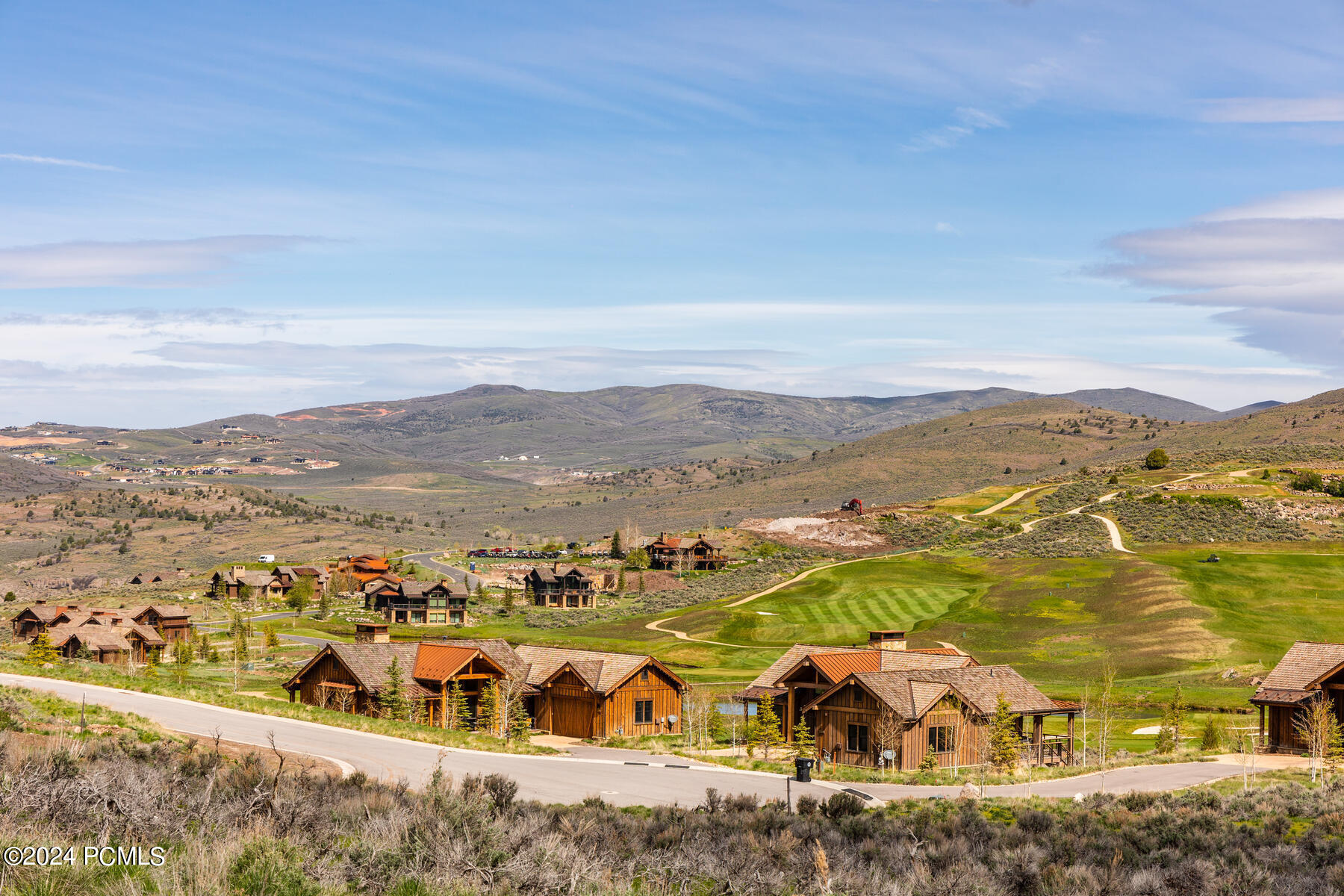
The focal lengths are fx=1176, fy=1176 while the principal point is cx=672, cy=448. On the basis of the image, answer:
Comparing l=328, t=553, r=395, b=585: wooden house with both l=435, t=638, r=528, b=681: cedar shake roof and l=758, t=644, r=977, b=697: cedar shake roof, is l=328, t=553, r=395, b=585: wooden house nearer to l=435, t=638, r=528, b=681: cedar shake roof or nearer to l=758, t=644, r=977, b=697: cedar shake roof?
l=435, t=638, r=528, b=681: cedar shake roof

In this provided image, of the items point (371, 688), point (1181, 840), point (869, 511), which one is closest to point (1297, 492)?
point (869, 511)

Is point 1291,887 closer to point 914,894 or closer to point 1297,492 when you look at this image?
point 914,894

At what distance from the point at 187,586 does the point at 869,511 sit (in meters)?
84.0

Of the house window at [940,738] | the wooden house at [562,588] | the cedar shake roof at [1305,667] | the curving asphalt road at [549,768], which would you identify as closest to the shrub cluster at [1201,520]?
the wooden house at [562,588]

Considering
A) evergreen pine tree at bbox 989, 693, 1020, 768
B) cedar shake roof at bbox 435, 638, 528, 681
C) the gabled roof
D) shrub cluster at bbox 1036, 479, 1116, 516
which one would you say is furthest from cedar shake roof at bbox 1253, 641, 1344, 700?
shrub cluster at bbox 1036, 479, 1116, 516

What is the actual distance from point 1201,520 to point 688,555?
56.2 metres

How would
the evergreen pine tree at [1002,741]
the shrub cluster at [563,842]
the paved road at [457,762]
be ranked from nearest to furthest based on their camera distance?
1. the shrub cluster at [563,842]
2. the paved road at [457,762]
3. the evergreen pine tree at [1002,741]

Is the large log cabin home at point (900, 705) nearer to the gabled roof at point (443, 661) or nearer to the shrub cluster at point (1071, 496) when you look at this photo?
the gabled roof at point (443, 661)

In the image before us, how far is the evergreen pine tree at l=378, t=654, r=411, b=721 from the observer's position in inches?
1858

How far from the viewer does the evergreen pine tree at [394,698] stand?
4719cm

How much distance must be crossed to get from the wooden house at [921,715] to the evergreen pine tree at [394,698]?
16.0 meters

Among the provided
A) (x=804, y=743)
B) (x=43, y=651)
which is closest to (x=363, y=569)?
(x=43, y=651)

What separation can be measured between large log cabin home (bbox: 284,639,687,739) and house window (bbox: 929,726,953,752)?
13.4m

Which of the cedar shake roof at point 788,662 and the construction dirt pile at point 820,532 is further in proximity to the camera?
the construction dirt pile at point 820,532
